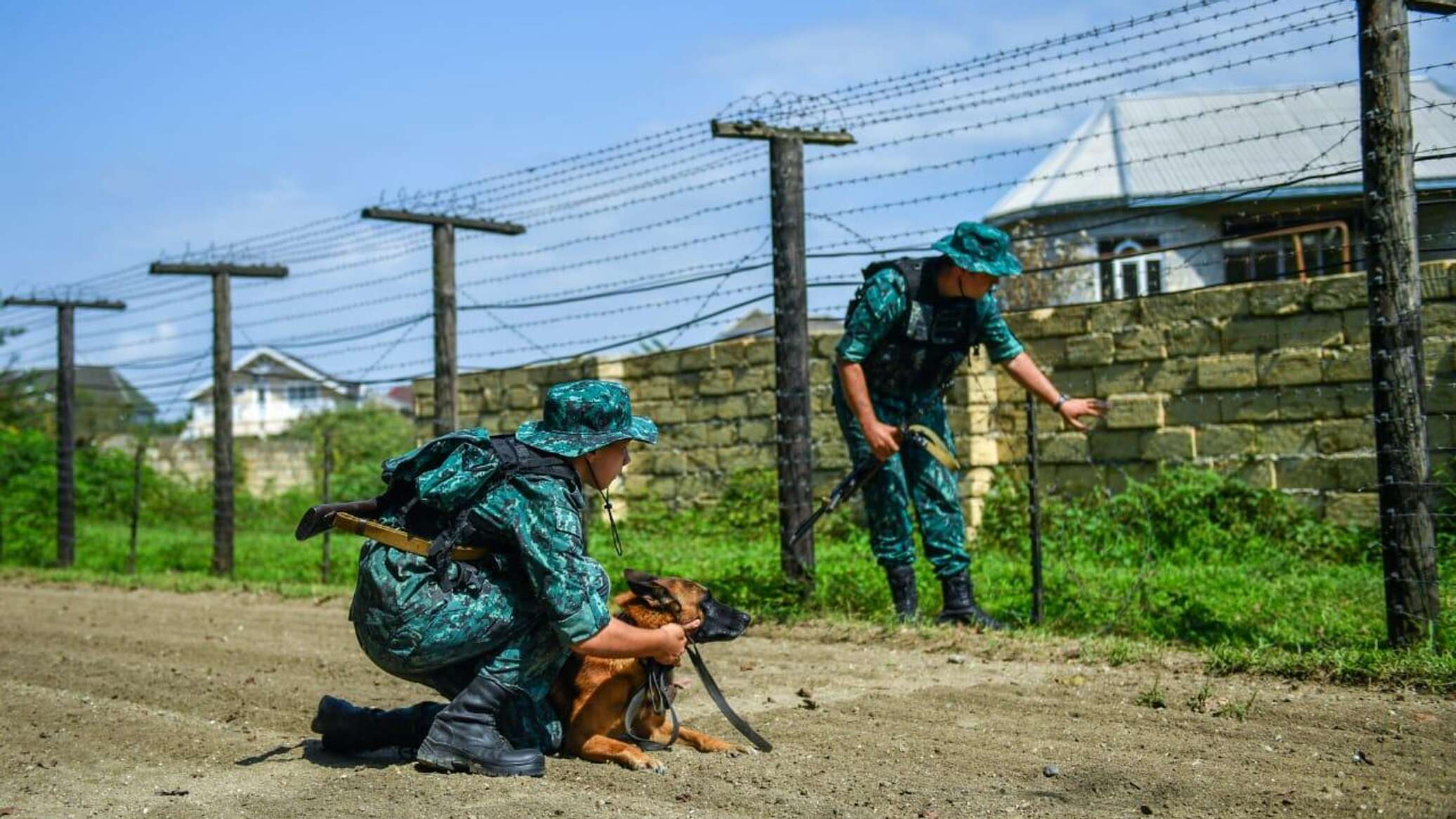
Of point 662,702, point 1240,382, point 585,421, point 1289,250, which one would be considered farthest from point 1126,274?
point 585,421

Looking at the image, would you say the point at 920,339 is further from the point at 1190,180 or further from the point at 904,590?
the point at 1190,180

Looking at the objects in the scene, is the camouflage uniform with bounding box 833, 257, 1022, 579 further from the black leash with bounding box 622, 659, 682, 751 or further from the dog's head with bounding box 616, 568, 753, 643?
the black leash with bounding box 622, 659, 682, 751

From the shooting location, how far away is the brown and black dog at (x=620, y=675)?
4641 millimetres

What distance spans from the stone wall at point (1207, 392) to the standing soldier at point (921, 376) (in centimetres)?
182

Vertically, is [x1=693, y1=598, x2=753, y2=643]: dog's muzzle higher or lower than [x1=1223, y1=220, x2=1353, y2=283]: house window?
lower

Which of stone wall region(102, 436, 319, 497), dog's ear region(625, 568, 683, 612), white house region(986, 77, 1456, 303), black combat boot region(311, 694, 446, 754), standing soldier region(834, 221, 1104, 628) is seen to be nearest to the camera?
dog's ear region(625, 568, 683, 612)

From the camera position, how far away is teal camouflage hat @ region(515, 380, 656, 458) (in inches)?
175

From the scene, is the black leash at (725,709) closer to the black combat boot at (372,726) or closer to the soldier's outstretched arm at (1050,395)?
the black combat boot at (372,726)

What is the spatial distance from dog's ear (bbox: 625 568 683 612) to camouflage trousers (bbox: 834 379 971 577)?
9.59 ft

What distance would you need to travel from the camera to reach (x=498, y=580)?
4.46 meters

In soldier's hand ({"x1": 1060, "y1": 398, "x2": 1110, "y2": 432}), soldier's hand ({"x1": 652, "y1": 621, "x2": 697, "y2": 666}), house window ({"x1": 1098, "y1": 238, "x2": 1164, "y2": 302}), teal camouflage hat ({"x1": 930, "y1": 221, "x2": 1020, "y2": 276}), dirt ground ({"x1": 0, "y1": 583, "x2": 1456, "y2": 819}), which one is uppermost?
house window ({"x1": 1098, "y1": 238, "x2": 1164, "y2": 302})

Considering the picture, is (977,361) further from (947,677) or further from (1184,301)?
(947,677)

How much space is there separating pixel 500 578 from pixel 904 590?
369 centimetres

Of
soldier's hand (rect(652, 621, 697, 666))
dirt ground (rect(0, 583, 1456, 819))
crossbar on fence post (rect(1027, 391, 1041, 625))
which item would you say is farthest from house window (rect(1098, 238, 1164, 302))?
soldier's hand (rect(652, 621, 697, 666))
